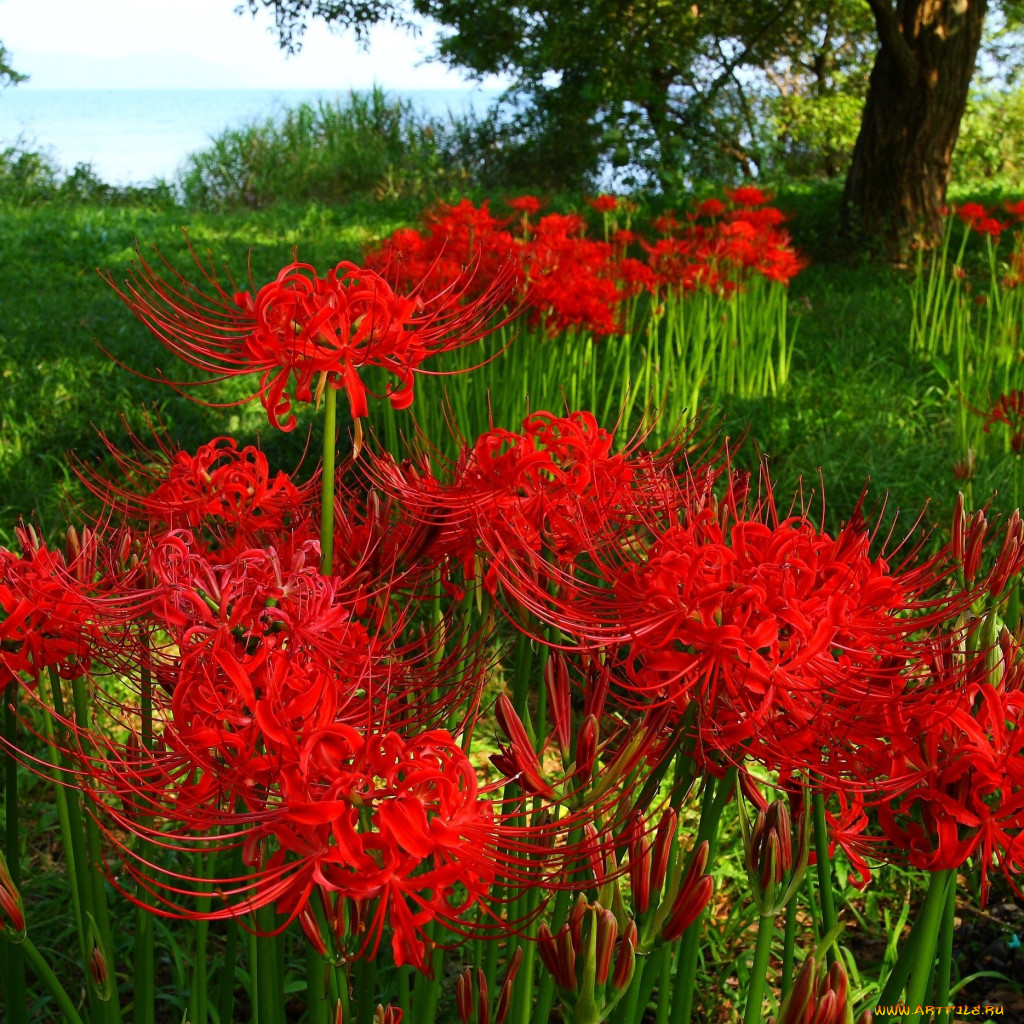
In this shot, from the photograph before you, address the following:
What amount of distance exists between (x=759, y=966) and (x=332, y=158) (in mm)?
14053

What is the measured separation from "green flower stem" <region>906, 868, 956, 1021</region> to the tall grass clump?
12234mm

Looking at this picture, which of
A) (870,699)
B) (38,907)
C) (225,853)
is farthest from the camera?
(38,907)

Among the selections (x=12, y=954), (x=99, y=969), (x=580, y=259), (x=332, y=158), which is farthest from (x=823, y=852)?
(x=332, y=158)

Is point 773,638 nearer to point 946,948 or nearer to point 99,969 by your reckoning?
point 946,948

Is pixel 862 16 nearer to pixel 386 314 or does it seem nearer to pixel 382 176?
pixel 382 176

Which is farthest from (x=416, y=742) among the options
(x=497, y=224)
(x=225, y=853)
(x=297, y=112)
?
(x=297, y=112)

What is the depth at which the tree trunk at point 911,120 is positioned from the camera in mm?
7484

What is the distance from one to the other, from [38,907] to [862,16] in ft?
50.0

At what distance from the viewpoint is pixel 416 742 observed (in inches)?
36.1

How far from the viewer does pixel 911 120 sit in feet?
25.5

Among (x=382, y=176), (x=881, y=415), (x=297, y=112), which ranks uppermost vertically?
(x=297, y=112)

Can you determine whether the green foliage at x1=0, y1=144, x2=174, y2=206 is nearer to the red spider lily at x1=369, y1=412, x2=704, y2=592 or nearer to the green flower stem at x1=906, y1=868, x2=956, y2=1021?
the red spider lily at x1=369, y1=412, x2=704, y2=592

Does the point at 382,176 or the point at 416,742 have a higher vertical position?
the point at 382,176

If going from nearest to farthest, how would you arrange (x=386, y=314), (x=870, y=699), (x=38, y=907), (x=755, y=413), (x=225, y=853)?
(x=870, y=699)
(x=386, y=314)
(x=225, y=853)
(x=38, y=907)
(x=755, y=413)
